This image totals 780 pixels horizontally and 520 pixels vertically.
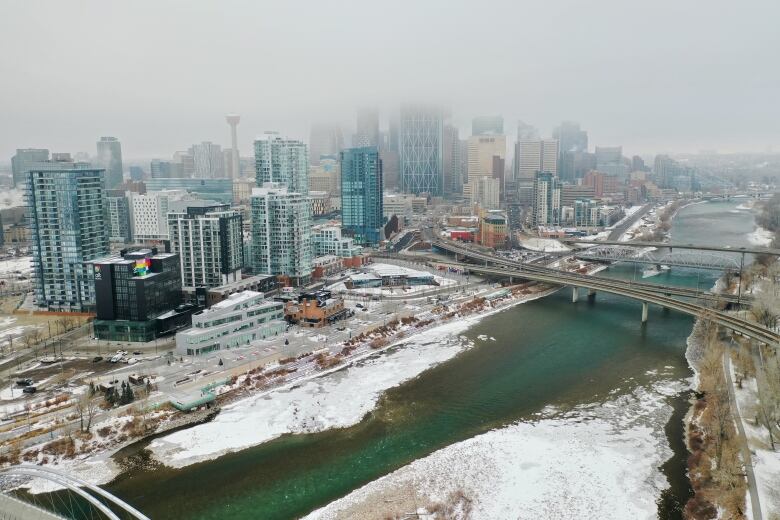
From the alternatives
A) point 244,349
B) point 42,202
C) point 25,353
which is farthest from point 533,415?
point 42,202

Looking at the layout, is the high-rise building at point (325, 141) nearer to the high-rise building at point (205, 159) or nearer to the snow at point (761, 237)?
the high-rise building at point (205, 159)

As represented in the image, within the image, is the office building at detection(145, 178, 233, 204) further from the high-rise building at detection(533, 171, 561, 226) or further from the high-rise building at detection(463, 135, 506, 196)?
the high-rise building at detection(463, 135, 506, 196)

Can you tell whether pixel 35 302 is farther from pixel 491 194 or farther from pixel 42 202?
pixel 491 194

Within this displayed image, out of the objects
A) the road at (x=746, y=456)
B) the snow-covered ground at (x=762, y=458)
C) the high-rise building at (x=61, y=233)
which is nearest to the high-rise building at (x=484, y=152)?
the high-rise building at (x=61, y=233)

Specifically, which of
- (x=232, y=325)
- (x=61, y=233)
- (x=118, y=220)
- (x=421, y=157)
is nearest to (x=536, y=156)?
(x=421, y=157)

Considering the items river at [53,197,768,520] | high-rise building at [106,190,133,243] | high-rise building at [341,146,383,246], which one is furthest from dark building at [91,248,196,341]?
high-rise building at [106,190,133,243]

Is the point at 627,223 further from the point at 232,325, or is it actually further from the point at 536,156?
the point at 232,325
